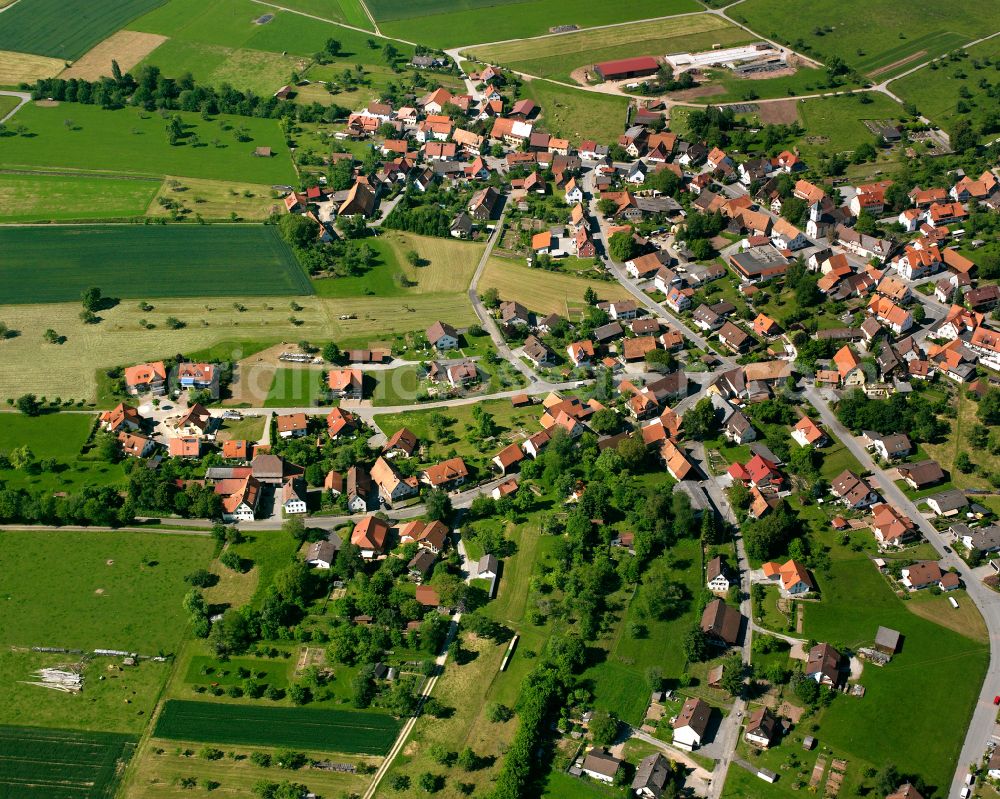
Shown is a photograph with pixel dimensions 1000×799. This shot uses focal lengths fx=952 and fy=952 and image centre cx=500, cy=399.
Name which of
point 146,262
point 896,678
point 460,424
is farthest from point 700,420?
point 146,262

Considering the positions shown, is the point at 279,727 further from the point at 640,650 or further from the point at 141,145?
the point at 141,145

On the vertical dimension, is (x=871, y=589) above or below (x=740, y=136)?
below

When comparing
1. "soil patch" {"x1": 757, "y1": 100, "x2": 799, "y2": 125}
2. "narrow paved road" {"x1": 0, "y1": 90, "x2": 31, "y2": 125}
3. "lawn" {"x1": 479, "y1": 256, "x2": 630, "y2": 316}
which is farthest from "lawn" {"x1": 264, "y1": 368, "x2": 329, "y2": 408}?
"soil patch" {"x1": 757, "y1": 100, "x2": 799, "y2": 125}

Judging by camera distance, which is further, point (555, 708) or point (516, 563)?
point (516, 563)

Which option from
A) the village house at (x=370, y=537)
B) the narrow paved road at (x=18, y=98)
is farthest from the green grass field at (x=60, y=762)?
the narrow paved road at (x=18, y=98)

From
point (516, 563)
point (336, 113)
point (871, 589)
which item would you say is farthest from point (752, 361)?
point (336, 113)

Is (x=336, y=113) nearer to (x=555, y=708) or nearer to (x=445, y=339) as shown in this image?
(x=445, y=339)

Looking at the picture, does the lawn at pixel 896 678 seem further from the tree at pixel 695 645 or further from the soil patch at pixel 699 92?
A: the soil patch at pixel 699 92
